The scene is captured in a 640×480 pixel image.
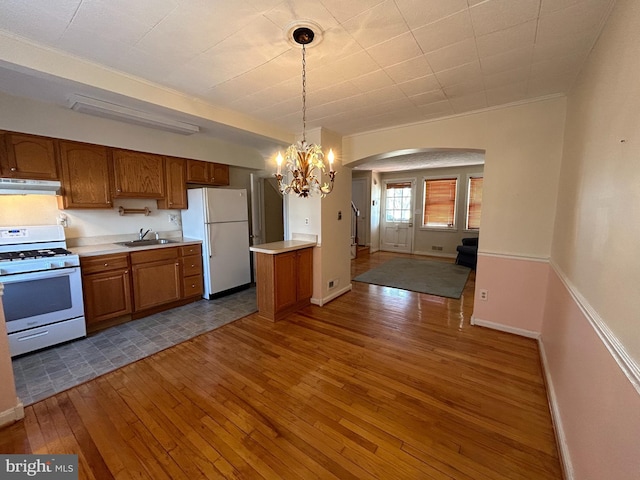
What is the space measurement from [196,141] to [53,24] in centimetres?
233

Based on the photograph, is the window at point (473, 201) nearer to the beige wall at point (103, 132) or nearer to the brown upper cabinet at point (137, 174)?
the beige wall at point (103, 132)

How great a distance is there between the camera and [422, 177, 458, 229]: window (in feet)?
23.1

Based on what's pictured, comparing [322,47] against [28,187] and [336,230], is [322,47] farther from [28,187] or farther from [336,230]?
[28,187]

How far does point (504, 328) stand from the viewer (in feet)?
9.73

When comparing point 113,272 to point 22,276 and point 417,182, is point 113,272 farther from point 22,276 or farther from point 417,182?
point 417,182

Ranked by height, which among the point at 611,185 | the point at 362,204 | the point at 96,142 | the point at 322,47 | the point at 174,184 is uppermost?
the point at 322,47

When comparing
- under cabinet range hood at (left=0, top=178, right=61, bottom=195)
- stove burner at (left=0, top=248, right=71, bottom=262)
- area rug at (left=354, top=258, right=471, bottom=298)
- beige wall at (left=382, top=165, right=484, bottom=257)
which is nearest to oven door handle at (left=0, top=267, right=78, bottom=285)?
stove burner at (left=0, top=248, right=71, bottom=262)

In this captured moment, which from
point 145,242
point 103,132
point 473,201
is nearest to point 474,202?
point 473,201


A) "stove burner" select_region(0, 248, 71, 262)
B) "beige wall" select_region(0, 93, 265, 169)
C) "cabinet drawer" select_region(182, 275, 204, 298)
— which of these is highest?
"beige wall" select_region(0, 93, 265, 169)

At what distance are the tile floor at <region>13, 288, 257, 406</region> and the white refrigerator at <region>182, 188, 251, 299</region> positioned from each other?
453mm

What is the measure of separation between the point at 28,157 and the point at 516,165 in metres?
5.05

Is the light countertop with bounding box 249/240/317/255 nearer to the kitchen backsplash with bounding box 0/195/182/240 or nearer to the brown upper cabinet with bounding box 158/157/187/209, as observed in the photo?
the brown upper cabinet with bounding box 158/157/187/209

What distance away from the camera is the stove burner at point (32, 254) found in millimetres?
2420

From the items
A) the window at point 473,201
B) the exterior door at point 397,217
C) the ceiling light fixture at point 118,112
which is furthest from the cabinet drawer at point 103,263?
the window at point 473,201
